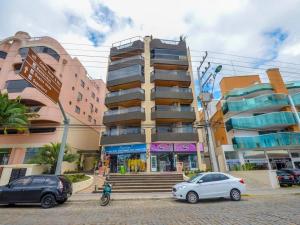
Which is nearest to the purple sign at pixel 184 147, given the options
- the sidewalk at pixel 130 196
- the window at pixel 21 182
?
the sidewalk at pixel 130 196

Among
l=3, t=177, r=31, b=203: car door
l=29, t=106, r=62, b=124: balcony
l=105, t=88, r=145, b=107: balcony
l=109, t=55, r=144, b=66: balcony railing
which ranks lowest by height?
l=3, t=177, r=31, b=203: car door

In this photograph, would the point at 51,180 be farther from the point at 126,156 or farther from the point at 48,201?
the point at 126,156

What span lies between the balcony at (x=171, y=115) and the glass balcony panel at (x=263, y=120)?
5771mm

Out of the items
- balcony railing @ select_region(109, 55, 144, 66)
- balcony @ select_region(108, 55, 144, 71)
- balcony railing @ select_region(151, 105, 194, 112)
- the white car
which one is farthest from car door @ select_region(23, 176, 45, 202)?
balcony railing @ select_region(109, 55, 144, 66)

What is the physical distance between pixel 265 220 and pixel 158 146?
19.5 m

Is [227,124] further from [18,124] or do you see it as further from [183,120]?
[18,124]

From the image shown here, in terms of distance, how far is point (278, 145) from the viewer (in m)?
23.8

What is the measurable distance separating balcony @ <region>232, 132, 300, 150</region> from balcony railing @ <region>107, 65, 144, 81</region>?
58.9ft

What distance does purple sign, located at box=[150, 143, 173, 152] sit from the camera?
25.4 meters

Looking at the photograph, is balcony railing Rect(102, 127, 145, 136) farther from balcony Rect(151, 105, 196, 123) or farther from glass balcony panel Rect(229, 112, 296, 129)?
glass balcony panel Rect(229, 112, 296, 129)

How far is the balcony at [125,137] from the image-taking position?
25.5 m

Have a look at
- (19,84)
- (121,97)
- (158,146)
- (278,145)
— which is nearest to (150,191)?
(158,146)

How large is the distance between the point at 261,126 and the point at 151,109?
51.7 ft

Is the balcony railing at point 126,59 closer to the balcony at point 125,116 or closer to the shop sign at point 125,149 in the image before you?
the balcony at point 125,116
